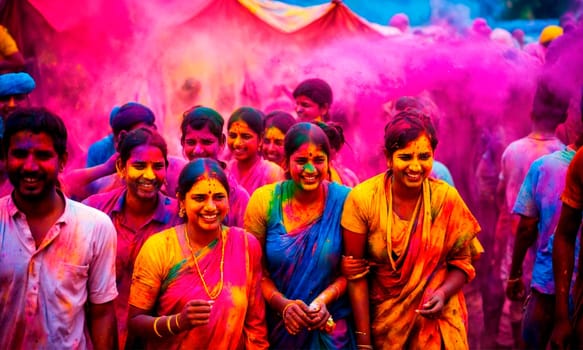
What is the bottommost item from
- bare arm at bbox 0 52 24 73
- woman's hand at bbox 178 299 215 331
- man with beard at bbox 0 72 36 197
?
woman's hand at bbox 178 299 215 331

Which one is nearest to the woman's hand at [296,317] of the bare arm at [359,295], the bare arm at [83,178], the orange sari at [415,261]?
the bare arm at [359,295]

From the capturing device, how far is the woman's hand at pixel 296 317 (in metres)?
4.00

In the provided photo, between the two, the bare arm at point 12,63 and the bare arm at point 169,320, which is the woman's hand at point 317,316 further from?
the bare arm at point 12,63

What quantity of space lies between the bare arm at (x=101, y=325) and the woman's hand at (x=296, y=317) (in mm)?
894

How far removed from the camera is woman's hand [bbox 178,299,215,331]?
3.67 metres

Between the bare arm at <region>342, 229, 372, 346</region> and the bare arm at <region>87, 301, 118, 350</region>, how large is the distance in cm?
126

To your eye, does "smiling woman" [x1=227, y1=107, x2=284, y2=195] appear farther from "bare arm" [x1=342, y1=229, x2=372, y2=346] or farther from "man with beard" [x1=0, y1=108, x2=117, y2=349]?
"man with beard" [x1=0, y1=108, x2=117, y2=349]

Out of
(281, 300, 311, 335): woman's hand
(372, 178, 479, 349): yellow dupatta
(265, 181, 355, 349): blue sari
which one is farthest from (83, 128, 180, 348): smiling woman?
(372, 178, 479, 349): yellow dupatta

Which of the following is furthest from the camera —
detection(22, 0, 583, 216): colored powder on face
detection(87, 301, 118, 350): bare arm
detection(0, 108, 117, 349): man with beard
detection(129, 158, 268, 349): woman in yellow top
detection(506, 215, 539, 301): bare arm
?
detection(22, 0, 583, 216): colored powder on face

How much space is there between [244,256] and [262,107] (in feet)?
13.9

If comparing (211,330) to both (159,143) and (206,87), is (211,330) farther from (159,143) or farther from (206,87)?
(206,87)

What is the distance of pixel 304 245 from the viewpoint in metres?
4.21

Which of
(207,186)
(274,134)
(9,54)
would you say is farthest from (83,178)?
(9,54)

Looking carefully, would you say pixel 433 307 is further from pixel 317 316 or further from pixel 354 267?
pixel 317 316
